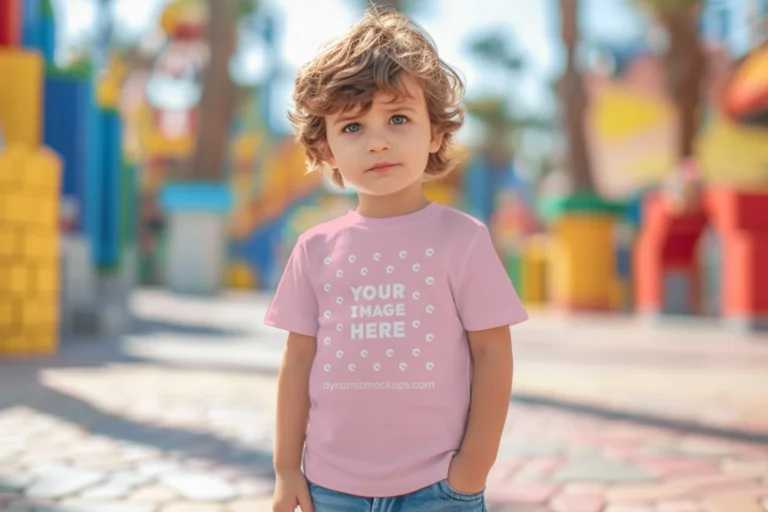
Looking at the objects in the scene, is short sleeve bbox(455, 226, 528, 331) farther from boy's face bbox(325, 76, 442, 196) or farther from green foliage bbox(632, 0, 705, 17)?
green foliage bbox(632, 0, 705, 17)

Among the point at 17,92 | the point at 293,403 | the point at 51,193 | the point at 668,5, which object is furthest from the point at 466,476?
the point at 668,5

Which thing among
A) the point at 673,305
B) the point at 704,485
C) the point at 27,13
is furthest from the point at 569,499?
the point at 673,305

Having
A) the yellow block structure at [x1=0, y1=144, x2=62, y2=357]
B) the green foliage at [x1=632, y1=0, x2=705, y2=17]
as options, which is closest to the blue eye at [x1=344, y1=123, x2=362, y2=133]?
the yellow block structure at [x1=0, y1=144, x2=62, y2=357]

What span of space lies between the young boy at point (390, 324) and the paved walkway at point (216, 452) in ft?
3.75

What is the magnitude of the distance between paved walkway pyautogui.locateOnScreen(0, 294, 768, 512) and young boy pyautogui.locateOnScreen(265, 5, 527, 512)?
3.75ft

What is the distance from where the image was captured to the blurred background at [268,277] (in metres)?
3.08

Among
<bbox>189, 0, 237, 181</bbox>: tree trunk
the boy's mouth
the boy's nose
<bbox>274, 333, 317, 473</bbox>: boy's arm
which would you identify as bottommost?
<bbox>274, 333, 317, 473</bbox>: boy's arm

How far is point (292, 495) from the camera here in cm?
150

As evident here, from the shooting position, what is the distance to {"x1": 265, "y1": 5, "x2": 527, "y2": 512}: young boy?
1.43 m

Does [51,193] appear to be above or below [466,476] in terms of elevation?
above

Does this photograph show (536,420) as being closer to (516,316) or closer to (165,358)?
(516,316)

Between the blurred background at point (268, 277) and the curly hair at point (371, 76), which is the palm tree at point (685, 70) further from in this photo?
the curly hair at point (371, 76)

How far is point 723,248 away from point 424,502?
12752 mm

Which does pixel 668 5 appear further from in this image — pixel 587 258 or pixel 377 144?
pixel 377 144
